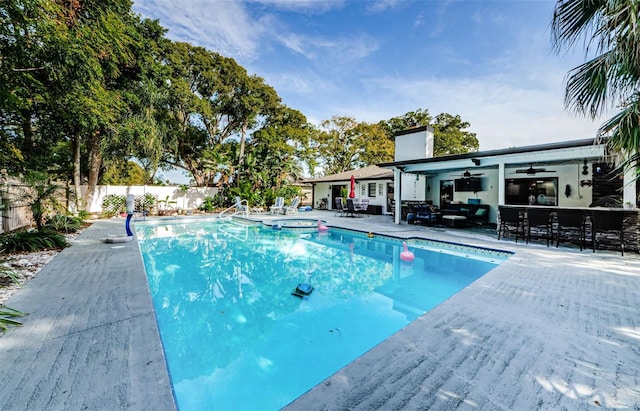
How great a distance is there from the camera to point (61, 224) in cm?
915

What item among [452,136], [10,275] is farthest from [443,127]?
[10,275]

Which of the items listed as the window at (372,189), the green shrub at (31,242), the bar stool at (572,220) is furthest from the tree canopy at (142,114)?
the bar stool at (572,220)

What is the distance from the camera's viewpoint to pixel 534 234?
27.3 ft

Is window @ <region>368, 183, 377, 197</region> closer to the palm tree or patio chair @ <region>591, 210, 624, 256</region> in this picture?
patio chair @ <region>591, 210, 624, 256</region>

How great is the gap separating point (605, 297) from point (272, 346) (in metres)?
4.80

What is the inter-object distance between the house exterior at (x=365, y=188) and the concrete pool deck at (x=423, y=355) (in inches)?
536

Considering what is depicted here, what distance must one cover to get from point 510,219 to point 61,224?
1488 cm

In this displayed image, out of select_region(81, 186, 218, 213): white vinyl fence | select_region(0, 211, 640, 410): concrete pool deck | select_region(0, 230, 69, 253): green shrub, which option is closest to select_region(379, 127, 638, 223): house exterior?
select_region(0, 211, 640, 410): concrete pool deck

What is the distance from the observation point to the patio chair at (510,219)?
8.27 metres

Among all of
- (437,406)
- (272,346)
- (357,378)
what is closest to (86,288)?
(272,346)

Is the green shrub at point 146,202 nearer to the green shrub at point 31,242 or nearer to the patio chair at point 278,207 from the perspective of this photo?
the patio chair at point 278,207

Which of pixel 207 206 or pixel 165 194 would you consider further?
pixel 207 206

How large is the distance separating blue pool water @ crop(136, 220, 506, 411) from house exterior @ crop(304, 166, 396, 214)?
28.6ft

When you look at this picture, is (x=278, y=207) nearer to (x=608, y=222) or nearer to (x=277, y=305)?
(x=277, y=305)
